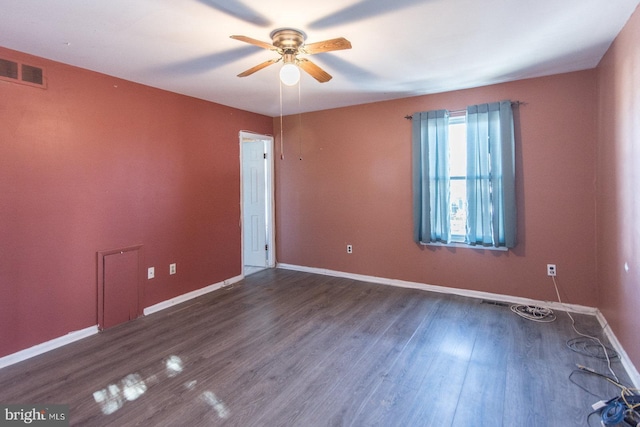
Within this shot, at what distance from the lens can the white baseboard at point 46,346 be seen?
2470 millimetres

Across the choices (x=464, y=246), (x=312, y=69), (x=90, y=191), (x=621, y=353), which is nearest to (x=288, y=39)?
(x=312, y=69)

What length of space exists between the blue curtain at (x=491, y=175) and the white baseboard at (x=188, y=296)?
3110 mm

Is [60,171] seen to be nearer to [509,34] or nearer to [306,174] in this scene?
[306,174]

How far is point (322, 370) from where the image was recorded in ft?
7.67

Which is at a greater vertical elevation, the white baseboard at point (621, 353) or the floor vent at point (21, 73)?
the floor vent at point (21, 73)

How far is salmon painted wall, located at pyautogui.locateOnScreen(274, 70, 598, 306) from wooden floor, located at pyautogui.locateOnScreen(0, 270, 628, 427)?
0.52 meters

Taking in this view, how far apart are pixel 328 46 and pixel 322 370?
222 cm

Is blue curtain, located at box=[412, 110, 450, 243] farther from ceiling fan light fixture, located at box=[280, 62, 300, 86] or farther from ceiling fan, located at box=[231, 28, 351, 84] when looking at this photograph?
ceiling fan light fixture, located at box=[280, 62, 300, 86]

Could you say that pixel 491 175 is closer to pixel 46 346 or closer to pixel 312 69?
pixel 312 69

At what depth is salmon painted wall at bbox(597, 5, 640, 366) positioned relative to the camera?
83.0 inches

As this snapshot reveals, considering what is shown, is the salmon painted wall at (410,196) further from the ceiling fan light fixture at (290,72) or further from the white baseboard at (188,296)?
the ceiling fan light fixture at (290,72)

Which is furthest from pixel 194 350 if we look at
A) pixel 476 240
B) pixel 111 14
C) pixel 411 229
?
pixel 476 240

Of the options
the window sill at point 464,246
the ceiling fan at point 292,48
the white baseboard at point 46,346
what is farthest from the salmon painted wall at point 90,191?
the window sill at point 464,246

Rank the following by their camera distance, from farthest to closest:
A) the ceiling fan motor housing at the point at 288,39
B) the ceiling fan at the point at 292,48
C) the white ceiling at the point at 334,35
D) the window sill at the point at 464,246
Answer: the window sill at the point at 464,246
the ceiling fan motor housing at the point at 288,39
the ceiling fan at the point at 292,48
the white ceiling at the point at 334,35
